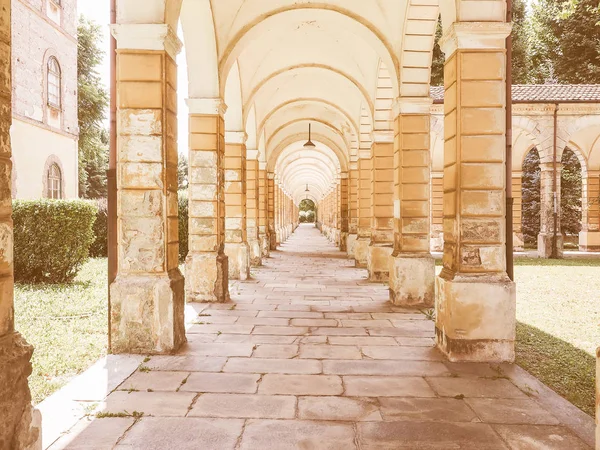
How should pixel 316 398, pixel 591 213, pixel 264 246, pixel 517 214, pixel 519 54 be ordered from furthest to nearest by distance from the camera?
pixel 519 54 → pixel 591 213 → pixel 517 214 → pixel 264 246 → pixel 316 398

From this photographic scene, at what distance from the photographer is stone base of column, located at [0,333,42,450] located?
2256 mm

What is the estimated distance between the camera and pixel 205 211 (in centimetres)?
786

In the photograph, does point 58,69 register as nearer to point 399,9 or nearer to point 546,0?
point 399,9

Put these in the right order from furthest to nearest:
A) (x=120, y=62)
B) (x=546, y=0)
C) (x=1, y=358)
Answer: (x=546, y=0)
(x=120, y=62)
(x=1, y=358)

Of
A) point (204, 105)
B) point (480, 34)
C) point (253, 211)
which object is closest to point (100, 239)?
point (253, 211)

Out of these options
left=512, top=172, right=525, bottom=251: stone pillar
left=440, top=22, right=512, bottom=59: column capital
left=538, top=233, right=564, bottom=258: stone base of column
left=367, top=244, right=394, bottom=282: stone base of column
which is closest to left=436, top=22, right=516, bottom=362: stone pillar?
left=440, top=22, right=512, bottom=59: column capital

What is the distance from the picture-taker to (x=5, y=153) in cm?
233

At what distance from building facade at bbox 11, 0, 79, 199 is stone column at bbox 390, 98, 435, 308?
1189 centimetres

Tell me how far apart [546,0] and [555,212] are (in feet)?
46.4

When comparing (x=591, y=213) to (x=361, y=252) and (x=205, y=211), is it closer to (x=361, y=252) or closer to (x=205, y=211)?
(x=361, y=252)

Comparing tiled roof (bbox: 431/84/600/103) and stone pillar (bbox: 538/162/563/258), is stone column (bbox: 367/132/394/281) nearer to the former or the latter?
tiled roof (bbox: 431/84/600/103)

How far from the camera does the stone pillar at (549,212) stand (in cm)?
1670

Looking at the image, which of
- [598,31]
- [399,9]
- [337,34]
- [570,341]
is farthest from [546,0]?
[570,341]

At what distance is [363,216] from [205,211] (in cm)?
671
